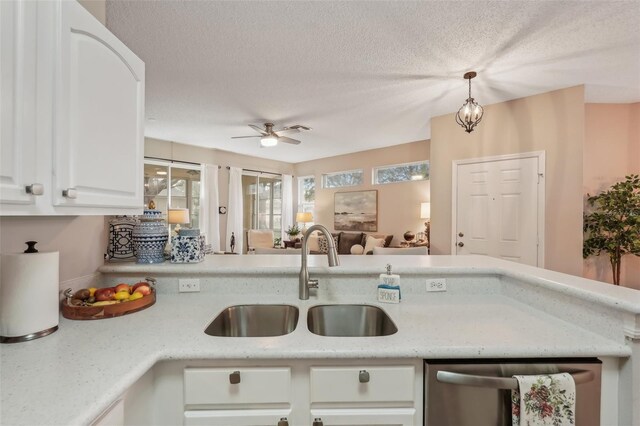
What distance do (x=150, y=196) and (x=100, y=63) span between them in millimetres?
4924

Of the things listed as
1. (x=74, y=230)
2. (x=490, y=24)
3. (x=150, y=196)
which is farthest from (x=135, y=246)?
(x=150, y=196)

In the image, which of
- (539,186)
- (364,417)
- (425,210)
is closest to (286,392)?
(364,417)

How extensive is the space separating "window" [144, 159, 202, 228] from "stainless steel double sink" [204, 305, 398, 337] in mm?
4762

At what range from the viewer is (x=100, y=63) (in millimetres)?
1005

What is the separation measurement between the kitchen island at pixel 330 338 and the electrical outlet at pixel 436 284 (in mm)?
29

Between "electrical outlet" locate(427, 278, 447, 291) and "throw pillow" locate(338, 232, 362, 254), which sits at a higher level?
"electrical outlet" locate(427, 278, 447, 291)

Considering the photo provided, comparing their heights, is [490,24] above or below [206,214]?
above

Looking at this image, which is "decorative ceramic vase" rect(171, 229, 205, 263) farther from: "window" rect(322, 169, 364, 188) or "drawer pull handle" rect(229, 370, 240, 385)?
"window" rect(322, 169, 364, 188)

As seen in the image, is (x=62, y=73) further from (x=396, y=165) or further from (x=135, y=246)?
(x=396, y=165)

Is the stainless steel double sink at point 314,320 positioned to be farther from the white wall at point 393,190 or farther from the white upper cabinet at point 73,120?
the white wall at point 393,190

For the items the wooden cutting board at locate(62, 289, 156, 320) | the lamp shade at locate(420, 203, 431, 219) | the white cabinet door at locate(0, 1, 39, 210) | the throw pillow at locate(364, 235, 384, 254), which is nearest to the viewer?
the white cabinet door at locate(0, 1, 39, 210)

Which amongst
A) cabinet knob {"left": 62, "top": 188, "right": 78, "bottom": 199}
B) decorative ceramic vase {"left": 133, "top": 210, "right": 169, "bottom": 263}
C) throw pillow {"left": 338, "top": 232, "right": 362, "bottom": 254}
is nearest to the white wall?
throw pillow {"left": 338, "top": 232, "right": 362, "bottom": 254}

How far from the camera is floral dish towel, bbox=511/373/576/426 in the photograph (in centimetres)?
87

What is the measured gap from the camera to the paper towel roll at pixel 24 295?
925mm
